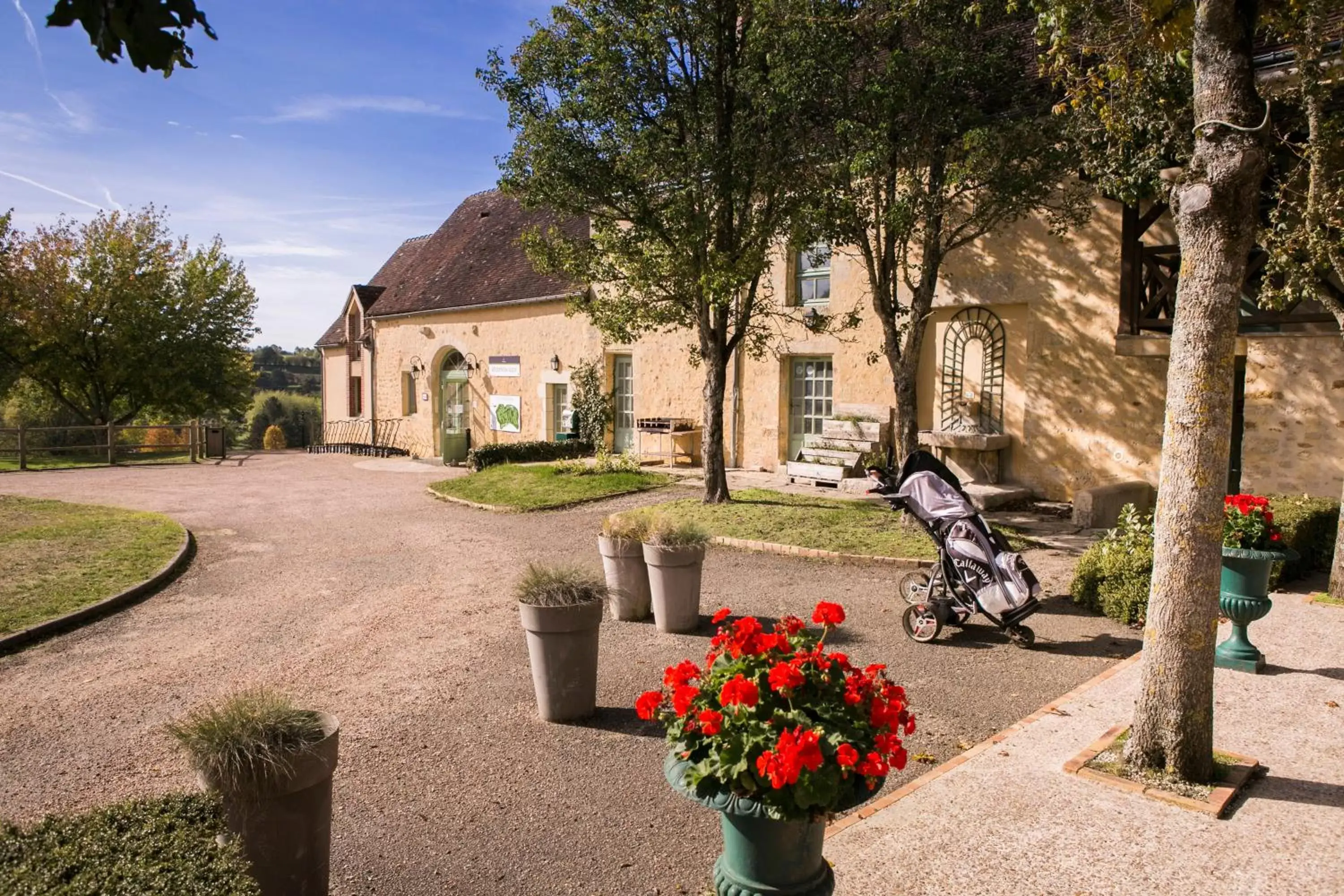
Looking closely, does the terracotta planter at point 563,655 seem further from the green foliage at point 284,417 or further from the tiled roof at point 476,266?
the green foliage at point 284,417

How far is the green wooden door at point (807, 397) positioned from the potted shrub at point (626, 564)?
8238mm

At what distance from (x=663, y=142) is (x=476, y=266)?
1341 centimetres

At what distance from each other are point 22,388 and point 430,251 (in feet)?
50.9

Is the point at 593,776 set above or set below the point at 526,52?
below

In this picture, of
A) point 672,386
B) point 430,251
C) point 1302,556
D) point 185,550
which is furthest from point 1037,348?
point 430,251

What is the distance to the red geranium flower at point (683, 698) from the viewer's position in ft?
9.94

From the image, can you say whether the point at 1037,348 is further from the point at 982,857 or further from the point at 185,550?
the point at 185,550

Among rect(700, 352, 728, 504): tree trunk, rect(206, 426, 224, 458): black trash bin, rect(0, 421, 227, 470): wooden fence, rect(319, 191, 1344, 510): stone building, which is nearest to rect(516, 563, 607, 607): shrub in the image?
rect(700, 352, 728, 504): tree trunk

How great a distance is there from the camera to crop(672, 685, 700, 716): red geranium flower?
303cm

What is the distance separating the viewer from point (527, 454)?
1877 centimetres

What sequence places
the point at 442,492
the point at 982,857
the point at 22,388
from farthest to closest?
the point at 22,388, the point at 442,492, the point at 982,857

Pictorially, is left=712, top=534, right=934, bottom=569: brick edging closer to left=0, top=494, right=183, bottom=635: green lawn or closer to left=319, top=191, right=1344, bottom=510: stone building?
left=319, top=191, right=1344, bottom=510: stone building

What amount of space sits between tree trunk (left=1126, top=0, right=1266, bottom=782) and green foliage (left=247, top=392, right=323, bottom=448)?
1791 inches

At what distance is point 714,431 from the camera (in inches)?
500
